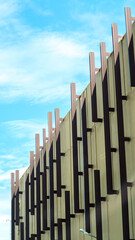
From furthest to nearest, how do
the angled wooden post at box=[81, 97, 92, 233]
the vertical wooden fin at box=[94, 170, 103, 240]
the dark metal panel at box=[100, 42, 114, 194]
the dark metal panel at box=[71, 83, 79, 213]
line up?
the dark metal panel at box=[71, 83, 79, 213], the angled wooden post at box=[81, 97, 92, 233], the vertical wooden fin at box=[94, 170, 103, 240], the dark metal panel at box=[100, 42, 114, 194]

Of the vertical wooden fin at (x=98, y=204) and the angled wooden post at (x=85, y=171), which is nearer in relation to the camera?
the vertical wooden fin at (x=98, y=204)

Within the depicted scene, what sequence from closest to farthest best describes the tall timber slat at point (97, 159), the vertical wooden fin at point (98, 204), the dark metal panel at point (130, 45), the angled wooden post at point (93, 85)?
the dark metal panel at point (130, 45)
the tall timber slat at point (97, 159)
the vertical wooden fin at point (98, 204)
the angled wooden post at point (93, 85)

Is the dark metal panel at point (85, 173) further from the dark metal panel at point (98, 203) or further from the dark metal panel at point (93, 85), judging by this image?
the dark metal panel at point (93, 85)

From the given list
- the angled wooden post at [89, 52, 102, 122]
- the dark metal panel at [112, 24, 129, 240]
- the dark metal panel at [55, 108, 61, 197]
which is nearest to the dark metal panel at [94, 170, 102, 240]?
the angled wooden post at [89, 52, 102, 122]

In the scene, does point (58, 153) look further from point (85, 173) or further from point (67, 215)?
point (85, 173)

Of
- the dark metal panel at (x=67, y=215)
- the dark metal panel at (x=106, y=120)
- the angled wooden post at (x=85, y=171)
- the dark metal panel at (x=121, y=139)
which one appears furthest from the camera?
the dark metal panel at (x=67, y=215)

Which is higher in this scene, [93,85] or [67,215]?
[93,85]

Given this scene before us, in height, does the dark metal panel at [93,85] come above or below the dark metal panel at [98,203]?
above

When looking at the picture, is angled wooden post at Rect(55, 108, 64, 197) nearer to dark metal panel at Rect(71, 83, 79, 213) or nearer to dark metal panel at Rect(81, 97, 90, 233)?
dark metal panel at Rect(71, 83, 79, 213)

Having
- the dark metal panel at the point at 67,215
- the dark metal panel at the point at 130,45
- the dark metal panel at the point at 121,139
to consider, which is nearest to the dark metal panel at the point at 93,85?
the dark metal panel at the point at 121,139

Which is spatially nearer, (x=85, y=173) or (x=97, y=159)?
(x=97, y=159)

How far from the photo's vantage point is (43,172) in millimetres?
28047

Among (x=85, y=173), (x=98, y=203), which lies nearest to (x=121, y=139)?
(x=98, y=203)

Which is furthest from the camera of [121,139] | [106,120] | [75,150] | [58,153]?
[58,153]
